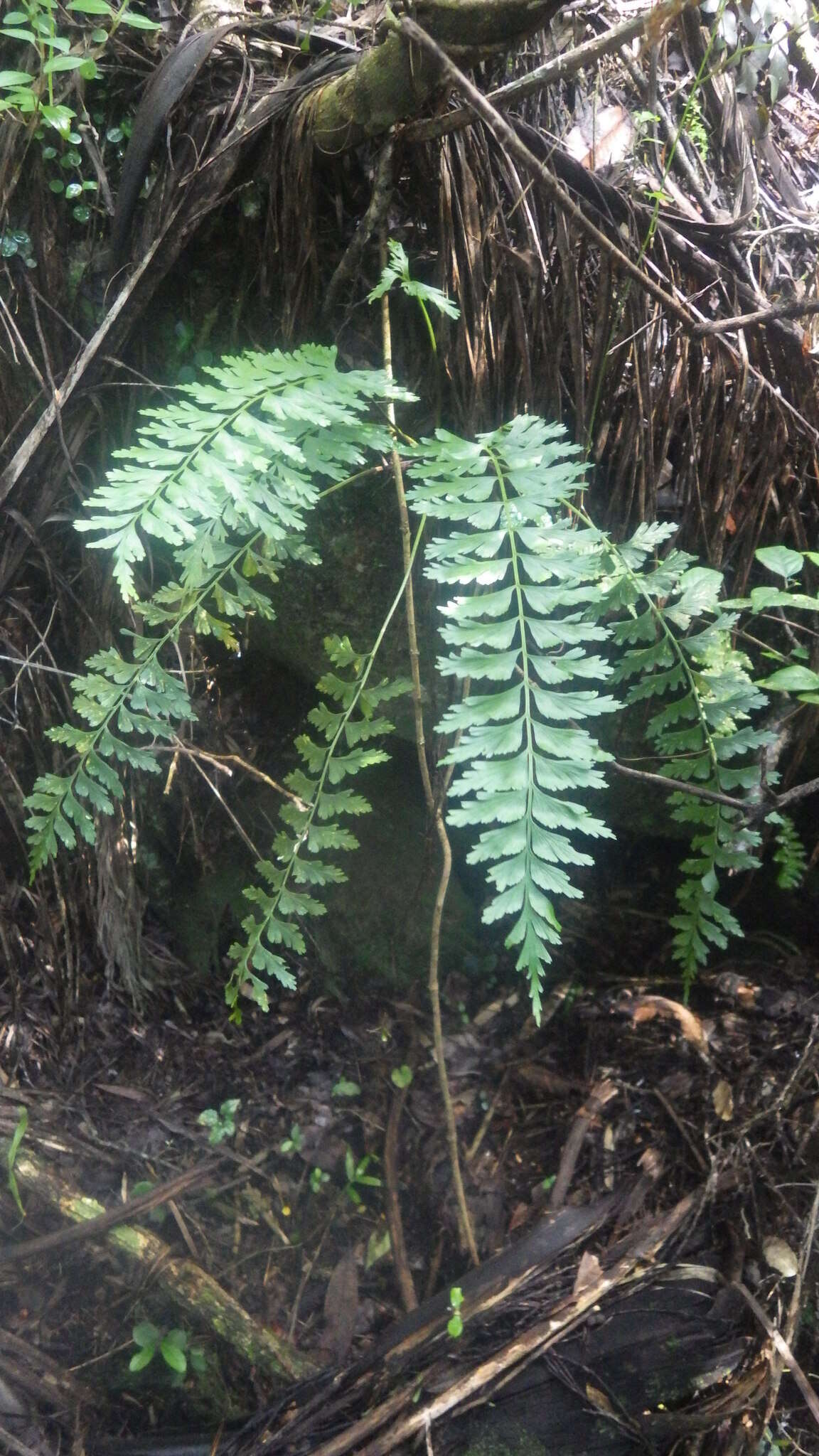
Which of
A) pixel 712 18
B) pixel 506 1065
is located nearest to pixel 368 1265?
pixel 506 1065

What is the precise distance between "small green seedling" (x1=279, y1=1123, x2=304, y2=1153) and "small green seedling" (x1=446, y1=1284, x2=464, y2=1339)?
20.0 inches

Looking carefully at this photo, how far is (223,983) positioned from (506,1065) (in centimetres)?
77

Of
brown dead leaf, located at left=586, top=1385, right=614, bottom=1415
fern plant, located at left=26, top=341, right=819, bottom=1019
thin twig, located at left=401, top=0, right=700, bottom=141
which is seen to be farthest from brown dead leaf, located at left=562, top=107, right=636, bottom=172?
brown dead leaf, located at left=586, top=1385, right=614, bottom=1415

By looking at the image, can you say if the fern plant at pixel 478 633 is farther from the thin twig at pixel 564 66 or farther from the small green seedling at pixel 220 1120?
the small green seedling at pixel 220 1120

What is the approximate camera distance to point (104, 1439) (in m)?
1.84

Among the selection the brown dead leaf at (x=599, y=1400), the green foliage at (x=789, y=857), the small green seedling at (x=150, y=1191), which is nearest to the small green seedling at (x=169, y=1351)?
the small green seedling at (x=150, y=1191)

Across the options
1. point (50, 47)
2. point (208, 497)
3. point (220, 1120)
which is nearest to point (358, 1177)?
point (220, 1120)

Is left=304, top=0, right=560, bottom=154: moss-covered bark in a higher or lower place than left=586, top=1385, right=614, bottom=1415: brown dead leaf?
higher

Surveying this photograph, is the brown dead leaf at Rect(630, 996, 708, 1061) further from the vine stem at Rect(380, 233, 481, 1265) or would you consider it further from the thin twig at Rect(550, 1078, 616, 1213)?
the vine stem at Rect(380, 233, 481, 1265)

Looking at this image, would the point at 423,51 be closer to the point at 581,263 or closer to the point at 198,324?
the point at 581,263

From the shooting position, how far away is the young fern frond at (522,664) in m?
1.24

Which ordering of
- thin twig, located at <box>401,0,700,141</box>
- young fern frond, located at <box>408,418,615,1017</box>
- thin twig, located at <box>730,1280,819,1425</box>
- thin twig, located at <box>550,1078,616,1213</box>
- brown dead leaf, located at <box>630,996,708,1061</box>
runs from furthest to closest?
brown dead leaf, located at <box>630,996,708,1061</box>
thin twig, located at <box>550,1078,616,1213</box>
thin twig, located at <box>730,1280,819,1425</box>
thin twig, located at <box>401,0,700,141</box>
young fern frond, located at <box>408,418,615,1017</box>

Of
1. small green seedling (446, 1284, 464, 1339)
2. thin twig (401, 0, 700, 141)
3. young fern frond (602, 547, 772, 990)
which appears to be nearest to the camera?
thin twig (401, 0, 700, 141)

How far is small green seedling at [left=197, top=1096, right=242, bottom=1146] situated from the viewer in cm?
225
